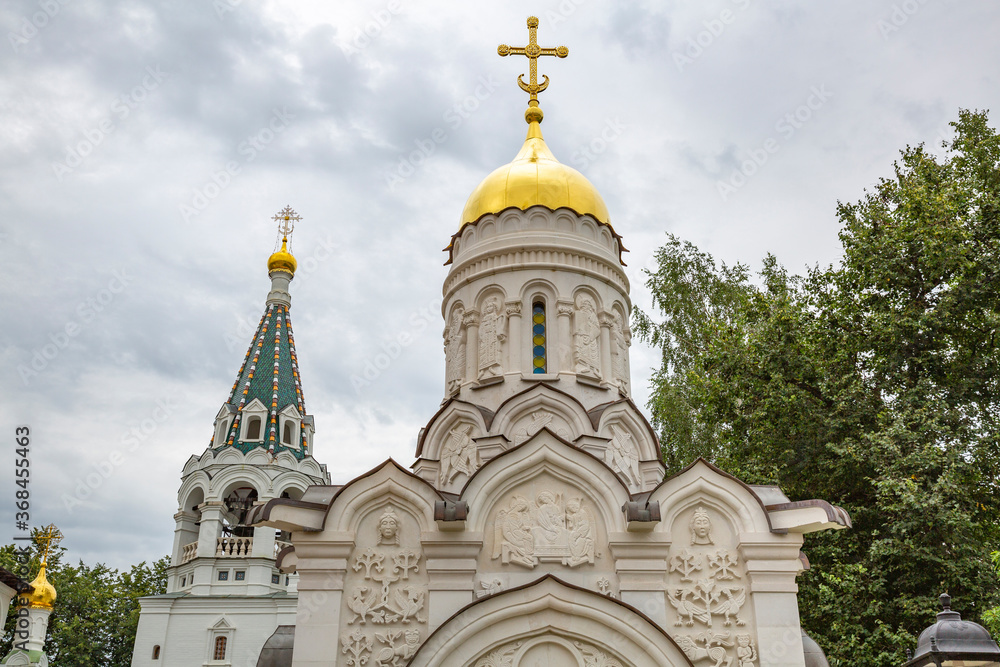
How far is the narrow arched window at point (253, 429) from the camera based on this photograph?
25.4 meters

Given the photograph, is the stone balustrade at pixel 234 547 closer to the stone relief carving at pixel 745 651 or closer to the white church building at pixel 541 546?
the white church building at pixel 541 546

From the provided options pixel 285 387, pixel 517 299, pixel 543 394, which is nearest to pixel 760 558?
pixel 543 394

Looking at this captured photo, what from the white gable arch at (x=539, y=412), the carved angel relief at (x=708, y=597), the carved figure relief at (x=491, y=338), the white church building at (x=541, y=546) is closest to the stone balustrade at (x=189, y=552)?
the white church building at (x=541, y=546)

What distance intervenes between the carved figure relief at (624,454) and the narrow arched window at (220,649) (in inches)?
643

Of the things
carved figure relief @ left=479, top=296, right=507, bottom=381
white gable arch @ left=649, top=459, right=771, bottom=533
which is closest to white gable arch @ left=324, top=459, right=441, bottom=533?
white gable arch @ left=649, top=459, right=771, bottom=533

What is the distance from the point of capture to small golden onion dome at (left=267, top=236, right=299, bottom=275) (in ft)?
99.3

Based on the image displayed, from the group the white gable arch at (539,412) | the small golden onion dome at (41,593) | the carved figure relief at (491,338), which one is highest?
the carved figure relief at (491,338)

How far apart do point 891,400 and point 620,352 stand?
501 centimetres

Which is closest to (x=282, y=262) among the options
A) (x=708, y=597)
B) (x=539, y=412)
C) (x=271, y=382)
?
(x=271, y=382)

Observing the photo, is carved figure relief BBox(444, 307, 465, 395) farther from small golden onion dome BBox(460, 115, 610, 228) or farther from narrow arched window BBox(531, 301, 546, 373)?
small golden onion dome BBox(460, 115, 610, 228)

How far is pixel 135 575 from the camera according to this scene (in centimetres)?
3002

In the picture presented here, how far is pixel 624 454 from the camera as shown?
34.0ft

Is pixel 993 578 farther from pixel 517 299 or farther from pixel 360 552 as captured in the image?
pixel 360 552

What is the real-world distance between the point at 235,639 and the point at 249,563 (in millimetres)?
2057
